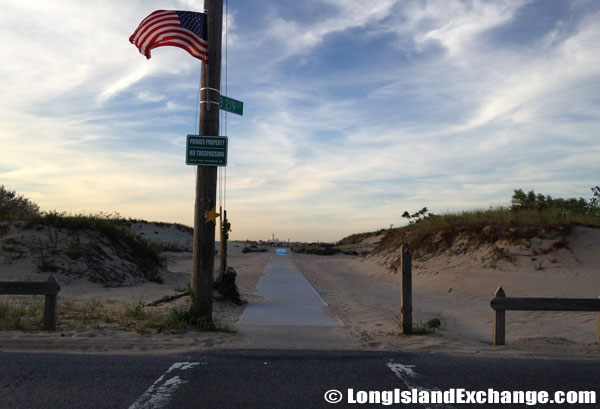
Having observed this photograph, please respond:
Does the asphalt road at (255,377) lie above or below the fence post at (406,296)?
below

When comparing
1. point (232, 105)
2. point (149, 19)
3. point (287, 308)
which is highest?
point (149, 19)

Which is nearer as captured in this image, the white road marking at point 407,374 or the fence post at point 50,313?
the white road marking at point 407,374

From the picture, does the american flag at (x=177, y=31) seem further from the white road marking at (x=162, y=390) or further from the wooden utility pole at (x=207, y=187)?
the white road marking at (x=162, y=390)

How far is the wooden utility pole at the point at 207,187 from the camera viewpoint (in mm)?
8703

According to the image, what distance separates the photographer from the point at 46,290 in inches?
320

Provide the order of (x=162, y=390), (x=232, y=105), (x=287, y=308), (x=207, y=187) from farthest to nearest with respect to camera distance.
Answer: (x=287, y=308) < (x=232, y=105) < (x=207, y=187) < (x=162, y=390)

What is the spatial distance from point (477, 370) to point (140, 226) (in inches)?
1769

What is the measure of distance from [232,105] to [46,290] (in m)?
4.85

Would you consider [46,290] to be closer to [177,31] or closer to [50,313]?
[50,313]

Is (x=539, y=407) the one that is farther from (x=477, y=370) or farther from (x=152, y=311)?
(x=152, y=311)

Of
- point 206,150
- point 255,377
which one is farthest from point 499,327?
point 206,150

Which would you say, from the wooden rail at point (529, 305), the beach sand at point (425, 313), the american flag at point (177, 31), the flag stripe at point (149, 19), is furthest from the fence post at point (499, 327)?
the flag stripe at point (149, 19)

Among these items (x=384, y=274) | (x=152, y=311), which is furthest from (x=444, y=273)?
(x=152, y=311)

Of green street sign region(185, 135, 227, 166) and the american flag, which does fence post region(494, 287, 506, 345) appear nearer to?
green street sign region(185, 135, 227, 166)
